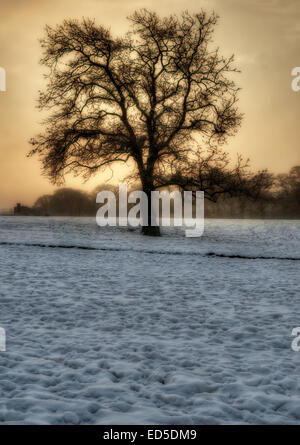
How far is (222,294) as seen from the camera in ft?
34.1

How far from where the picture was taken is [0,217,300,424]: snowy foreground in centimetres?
454

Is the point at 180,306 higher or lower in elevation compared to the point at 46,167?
lower

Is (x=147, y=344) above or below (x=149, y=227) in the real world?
below

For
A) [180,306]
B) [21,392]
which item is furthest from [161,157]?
[21,392]

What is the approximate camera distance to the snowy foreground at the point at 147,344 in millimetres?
4539

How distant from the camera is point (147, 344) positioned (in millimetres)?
6586

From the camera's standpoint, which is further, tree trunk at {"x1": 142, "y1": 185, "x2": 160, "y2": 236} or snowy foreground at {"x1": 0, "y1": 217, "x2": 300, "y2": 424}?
tree trunk at {"x1": 142, "y1": 185, "x2": 160, "y2": 236}

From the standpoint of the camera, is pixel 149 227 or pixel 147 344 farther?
pixel 149 227

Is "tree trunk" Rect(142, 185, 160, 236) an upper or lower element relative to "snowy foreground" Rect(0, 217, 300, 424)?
upper

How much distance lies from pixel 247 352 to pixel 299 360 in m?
0.76

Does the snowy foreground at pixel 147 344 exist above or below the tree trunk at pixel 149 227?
below
